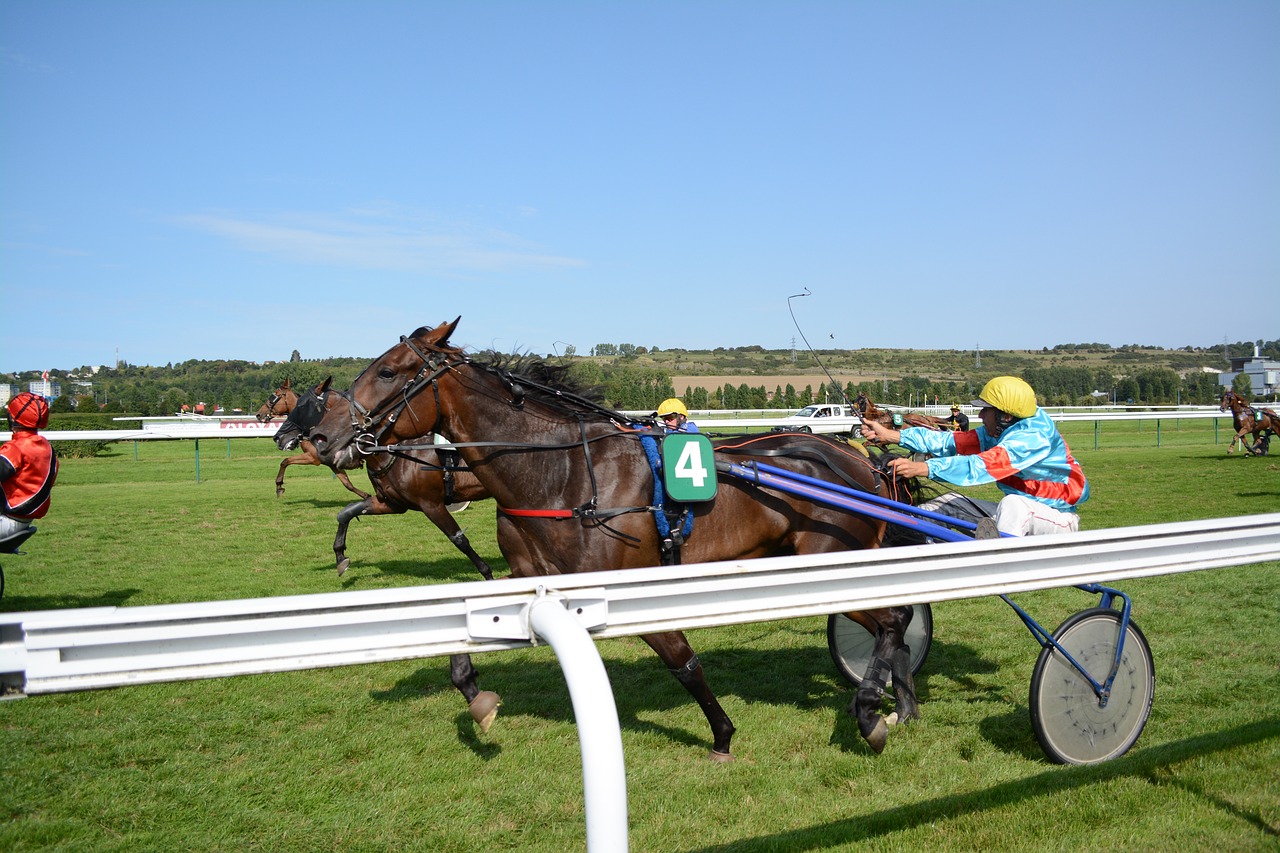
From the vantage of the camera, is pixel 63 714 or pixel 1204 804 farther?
pixel 63 714

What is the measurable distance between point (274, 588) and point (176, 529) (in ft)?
15.8

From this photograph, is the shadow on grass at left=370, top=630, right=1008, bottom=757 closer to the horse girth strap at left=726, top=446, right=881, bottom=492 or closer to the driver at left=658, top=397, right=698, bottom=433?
the horse girth strap at left=726, top=446, right=881, bottom=492

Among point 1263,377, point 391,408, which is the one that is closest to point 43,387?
point 391,408

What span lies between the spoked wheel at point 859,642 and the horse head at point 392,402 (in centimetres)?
282

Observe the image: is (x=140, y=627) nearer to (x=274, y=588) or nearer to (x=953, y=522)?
(x=953, y=522)

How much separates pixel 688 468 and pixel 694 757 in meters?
1.44

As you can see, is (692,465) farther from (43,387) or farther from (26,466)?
(43,387)

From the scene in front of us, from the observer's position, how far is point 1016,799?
3.60m

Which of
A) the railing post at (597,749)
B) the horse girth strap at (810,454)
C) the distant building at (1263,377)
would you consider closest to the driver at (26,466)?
the horse girth strap at (810,454)

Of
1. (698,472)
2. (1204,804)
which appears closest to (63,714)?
(698,472)

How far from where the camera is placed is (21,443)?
20.6 ft

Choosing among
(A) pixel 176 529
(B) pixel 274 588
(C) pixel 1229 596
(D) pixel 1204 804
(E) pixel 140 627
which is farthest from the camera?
(A) pixel 176 529

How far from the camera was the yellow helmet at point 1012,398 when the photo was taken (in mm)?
4426

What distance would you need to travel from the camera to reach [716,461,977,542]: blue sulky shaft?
4.25 m
